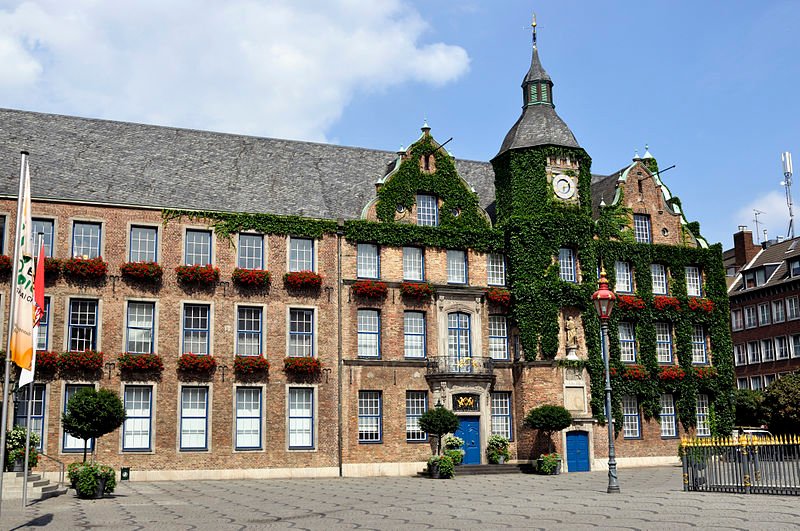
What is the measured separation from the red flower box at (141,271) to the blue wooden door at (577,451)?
19219 mm

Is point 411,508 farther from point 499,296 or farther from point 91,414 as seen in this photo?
point 499,296

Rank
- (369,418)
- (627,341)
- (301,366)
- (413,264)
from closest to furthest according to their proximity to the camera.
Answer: (301,366) < (369,418) < (413,264) < (627,341)

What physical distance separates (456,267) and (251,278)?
9.74 metres

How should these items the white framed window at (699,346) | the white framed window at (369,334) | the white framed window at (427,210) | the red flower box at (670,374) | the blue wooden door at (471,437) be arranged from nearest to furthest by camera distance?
the white framed window at (369,334)
the blue wooden door at (471,437)
the white framed window at (427,210)
the red flower box at (670,374)
the white framed window at (699,346)

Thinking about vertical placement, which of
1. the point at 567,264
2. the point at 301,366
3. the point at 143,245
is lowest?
the point at 301,366

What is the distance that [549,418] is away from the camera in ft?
123

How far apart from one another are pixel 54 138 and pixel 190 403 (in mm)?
13242

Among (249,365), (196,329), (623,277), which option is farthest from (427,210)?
(196,329)

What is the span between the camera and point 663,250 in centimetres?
4400

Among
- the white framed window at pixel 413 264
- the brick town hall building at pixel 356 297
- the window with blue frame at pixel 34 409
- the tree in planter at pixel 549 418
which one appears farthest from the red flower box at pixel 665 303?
the window with blue frame at pixel 34 409

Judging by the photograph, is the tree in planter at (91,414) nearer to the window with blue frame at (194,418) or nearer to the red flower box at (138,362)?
the red flower box at (138,362)

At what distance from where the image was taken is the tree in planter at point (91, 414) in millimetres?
27750

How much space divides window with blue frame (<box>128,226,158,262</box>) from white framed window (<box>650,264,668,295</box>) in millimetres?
24042

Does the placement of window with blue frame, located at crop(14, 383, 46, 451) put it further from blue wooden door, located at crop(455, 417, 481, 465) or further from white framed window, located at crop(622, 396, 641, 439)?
white framed window, located at crop(622, 396, 641, 439)
